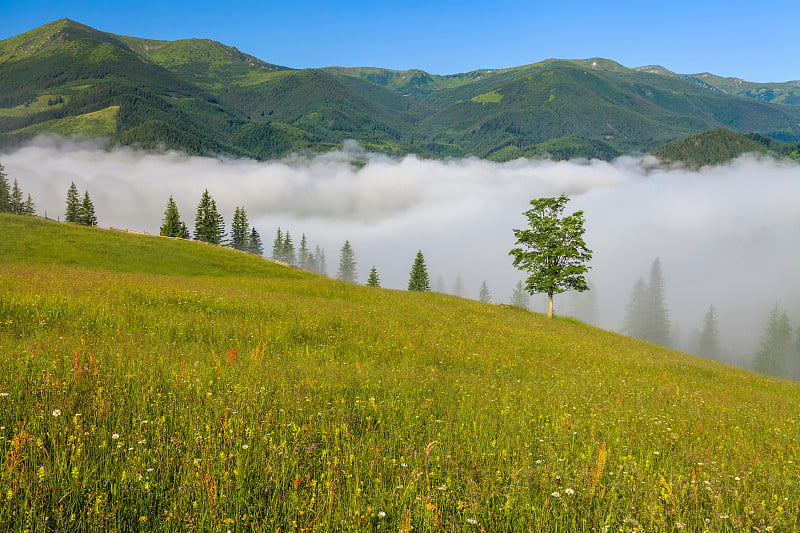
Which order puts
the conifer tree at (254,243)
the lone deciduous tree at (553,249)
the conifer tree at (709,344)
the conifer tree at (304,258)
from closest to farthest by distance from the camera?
the lone deciduous tree at (553,249) < the conifer tree at (709,344) < the conifer tree at (254,243) < the conifer tree at (304,258)

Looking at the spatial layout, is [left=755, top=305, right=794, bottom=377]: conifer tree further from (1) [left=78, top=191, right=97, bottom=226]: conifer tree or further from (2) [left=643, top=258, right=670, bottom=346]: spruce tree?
(1) [left=78, top=191, right=97, bottom=226]: conifer tree

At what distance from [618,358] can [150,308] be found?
18366 millimetres

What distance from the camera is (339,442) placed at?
4.67 m

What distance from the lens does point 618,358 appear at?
16250 mm

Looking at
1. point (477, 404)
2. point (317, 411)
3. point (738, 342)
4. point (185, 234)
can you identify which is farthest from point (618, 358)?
point (738, 342)

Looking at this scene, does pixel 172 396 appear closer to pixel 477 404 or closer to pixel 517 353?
pixel 477 404

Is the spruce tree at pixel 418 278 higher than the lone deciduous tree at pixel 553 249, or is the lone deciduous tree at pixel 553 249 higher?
the lone deciduous tree at pixel 553 249

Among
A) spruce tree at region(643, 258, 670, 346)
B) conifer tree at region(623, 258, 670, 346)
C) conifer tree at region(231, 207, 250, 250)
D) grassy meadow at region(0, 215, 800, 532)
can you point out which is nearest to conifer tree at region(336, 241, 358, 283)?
conifer tree at region(231, 207, 250, 250)

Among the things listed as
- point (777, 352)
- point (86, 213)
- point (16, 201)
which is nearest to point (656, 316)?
point (777, 352)

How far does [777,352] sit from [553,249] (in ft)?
282

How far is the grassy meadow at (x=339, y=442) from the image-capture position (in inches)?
133

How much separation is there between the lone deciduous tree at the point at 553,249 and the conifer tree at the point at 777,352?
7959 centimetres

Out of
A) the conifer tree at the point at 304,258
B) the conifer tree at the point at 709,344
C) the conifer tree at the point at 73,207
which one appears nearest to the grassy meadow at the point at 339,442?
the conifer tree at the point at 73,207

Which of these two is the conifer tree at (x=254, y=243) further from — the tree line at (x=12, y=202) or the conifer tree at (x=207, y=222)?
the tree line at (x=12, y=202)
